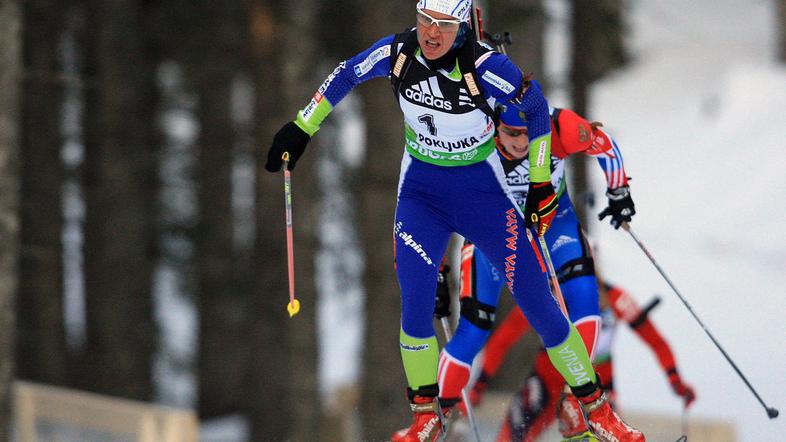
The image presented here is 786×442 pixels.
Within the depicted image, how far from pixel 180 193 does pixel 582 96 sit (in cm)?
726

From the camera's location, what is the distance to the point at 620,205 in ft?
19.8

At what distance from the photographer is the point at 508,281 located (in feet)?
18.3

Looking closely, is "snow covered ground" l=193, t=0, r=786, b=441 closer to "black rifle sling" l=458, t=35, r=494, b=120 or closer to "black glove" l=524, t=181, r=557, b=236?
"black glove" l=524, t=181, r=557, b=236

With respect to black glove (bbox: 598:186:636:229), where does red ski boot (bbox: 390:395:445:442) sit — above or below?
below

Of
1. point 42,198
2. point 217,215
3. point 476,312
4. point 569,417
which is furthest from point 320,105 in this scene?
point 217,215

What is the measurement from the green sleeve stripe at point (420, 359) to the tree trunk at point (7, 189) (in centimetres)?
373

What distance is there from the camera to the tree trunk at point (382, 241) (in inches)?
383

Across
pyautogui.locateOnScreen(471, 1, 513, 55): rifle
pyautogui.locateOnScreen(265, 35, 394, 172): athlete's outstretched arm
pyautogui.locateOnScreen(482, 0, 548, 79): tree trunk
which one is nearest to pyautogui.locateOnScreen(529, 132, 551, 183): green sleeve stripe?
pyautogui.locateOnScreen(471, 1, 513, 55): rifle

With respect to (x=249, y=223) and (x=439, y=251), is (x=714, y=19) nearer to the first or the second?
(x=249, y=223)

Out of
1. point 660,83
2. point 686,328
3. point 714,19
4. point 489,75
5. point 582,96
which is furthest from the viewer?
point 714,19

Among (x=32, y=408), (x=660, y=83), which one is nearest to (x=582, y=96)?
(x=32, y=408)

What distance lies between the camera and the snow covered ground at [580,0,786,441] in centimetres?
1775

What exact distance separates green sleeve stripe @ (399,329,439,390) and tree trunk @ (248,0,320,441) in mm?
5192

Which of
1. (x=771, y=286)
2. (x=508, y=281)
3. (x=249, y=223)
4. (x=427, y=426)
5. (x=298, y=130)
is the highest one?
(x=298, y=130)
